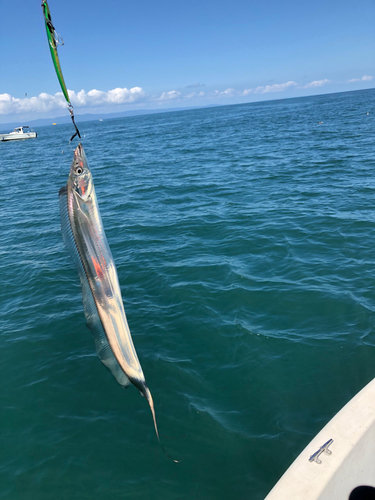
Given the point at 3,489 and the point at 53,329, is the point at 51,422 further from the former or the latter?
the point at 53,329

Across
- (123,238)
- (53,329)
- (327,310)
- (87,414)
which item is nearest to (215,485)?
(87,414)

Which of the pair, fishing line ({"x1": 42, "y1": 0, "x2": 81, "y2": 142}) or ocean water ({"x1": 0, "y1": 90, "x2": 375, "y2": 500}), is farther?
ocean water ({"x1": 0, "y1": 90, "x2": 375, "y2": 500})

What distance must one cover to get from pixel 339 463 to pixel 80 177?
13.2ft

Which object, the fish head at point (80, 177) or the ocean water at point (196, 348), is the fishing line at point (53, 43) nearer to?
the fish head at point (80, 177)

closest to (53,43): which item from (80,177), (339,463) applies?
(80,177)

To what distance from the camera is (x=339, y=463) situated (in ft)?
12.2

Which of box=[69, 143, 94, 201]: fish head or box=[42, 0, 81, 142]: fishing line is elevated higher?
box=[42, 0, 81, 142]: fishing line

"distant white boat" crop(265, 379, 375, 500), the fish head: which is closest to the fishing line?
the fish head

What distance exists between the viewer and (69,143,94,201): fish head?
10.6 ft

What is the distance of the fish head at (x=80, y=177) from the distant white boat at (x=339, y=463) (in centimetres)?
349

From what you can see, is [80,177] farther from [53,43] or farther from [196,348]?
[196,348]

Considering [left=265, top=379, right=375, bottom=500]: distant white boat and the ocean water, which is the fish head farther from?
the ocean water

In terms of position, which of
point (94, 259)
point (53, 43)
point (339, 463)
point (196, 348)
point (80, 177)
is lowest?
point (196, 348)

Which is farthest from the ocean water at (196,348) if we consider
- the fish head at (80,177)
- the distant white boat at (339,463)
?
the fish head at (80,177)
